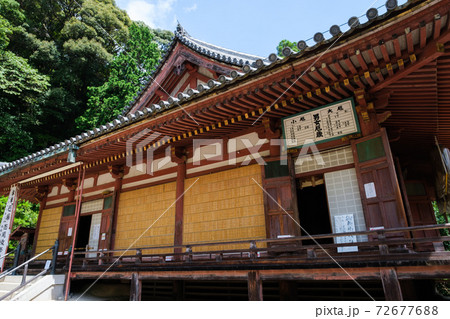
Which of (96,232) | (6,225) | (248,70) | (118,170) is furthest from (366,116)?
(6,225)

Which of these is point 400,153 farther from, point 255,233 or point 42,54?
point 42,54

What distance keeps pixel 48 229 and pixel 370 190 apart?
490 inches

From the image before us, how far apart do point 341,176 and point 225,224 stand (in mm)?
3019

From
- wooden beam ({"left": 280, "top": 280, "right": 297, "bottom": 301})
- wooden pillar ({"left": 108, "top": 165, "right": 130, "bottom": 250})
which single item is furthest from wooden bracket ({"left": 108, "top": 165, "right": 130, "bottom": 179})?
wooden beam ({"left": 280, "top": 280, "right": 297, "bottom": 301})

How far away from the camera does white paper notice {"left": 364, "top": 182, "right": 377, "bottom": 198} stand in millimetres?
5527

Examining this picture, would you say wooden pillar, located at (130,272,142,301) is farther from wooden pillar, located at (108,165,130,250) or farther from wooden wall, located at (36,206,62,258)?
wooden wall, located at (36,206,62,258)

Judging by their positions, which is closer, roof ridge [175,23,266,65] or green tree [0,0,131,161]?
roof ridge [175,23,266,65]

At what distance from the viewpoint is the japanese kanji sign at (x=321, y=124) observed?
19.6ft

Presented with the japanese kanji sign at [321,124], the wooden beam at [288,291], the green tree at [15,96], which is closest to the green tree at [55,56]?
the green tree at [15,96]

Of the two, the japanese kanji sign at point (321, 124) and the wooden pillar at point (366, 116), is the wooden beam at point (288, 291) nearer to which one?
the japanese kanji sign at point (321, 124)

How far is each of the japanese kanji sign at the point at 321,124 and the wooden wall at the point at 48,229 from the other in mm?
10319

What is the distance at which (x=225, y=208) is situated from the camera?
7465 mm

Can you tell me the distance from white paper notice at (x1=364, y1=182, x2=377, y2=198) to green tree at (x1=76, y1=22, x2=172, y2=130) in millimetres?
21537

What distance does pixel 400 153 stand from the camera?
29.9ft
